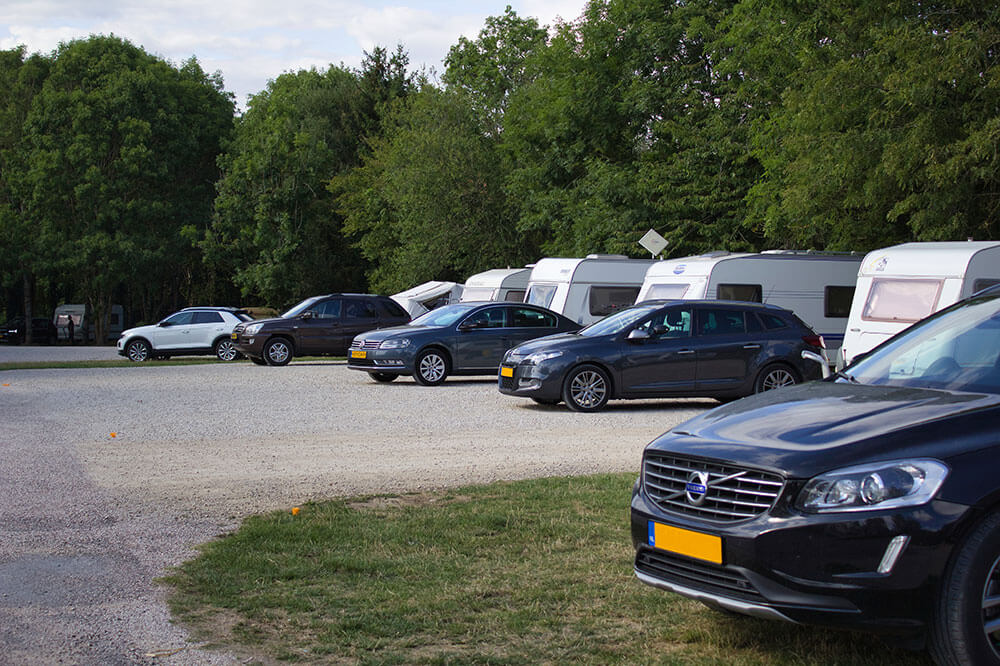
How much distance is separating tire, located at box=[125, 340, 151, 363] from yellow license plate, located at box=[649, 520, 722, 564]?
94.3ft

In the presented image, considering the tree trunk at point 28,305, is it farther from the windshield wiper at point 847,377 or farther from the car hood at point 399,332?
the windshield wiper at point 847,377

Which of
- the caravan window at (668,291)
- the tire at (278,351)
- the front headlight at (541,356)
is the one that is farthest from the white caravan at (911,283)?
the tire at (278,351)

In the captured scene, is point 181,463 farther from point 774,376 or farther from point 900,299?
point 900,299

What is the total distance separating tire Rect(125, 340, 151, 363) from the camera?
31.5m

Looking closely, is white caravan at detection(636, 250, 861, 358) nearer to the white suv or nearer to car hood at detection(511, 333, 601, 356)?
car hood at detection(511, 333, 601, 356)

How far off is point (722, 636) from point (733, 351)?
1173cm

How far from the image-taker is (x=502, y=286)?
31.7 meters

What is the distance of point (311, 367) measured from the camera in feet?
86.9

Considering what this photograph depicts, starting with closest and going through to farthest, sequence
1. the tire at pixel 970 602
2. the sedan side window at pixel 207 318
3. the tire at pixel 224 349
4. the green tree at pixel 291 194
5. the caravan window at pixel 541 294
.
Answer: the tire at pixel 970 602 < the caravan window at pixel 541 294 < the tire at pixel 224 349 < the sedan side window at pixel 207 318 < the green tree at pixel 291 194

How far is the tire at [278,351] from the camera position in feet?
88.9

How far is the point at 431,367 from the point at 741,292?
6.74 m

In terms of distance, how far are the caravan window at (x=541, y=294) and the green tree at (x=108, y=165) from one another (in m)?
30.1

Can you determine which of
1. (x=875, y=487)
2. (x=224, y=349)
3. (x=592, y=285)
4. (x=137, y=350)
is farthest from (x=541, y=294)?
(x=875, y=487)

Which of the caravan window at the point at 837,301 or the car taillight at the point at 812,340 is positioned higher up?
the caravan window at the point at 837,301
